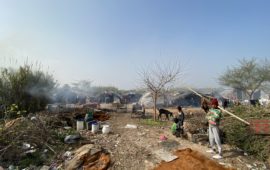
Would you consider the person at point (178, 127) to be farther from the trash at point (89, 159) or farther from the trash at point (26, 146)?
the trash at point (26, 146)

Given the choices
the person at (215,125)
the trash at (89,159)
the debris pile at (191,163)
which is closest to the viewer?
the debris pile at (191,163)

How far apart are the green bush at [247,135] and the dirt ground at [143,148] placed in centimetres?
23

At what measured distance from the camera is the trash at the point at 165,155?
7016mm

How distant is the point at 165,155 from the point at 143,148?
0.83 meters

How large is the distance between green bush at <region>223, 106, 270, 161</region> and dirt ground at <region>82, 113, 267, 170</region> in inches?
9.0

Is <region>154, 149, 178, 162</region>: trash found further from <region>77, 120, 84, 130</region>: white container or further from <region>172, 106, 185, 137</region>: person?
<region>77, 120, 84, 130</region>: white container

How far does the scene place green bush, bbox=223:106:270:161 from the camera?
7.30 m

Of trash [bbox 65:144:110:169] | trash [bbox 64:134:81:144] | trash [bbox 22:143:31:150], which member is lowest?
trash [bbox 65:144:110:169]

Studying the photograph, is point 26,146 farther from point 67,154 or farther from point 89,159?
point 89,159

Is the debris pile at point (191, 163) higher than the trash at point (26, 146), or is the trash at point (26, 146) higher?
the trash at point (26, 146)

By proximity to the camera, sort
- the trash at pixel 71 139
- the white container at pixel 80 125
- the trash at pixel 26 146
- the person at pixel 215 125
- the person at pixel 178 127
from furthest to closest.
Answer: the white container at pixel 80 125, the person at pixel 178 127, the trash at pixel 71 139, the trash at pixel 26 146, the person at pixel 215 125

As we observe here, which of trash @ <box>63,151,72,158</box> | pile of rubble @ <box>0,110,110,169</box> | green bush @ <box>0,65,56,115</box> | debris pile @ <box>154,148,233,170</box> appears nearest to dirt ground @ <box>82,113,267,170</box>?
debris pile @ <box>154,148,233,170</box>

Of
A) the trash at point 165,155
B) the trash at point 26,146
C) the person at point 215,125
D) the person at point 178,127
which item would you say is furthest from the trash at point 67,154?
the person at point 215,125

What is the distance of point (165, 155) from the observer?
7305 millimetres
